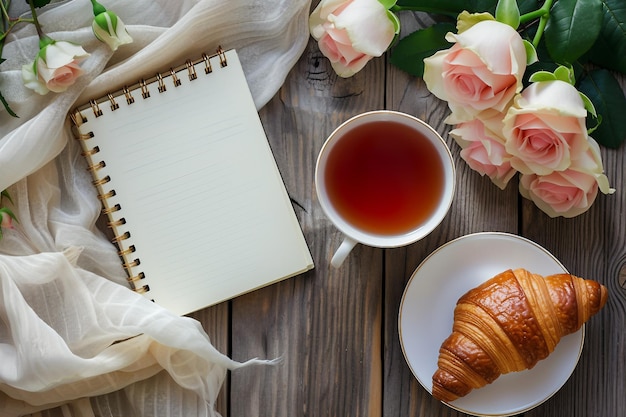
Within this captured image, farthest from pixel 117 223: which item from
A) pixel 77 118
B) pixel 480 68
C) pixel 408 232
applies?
pixel 480 68

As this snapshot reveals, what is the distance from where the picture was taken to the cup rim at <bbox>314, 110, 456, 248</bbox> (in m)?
0.75

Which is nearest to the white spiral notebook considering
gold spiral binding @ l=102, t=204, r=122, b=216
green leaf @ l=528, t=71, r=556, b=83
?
gold spiral binding @ l=102, t=204, r=122, b=216

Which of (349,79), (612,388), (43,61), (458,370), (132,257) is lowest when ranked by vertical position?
(612,388)

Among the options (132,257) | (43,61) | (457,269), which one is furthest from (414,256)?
(43,61)

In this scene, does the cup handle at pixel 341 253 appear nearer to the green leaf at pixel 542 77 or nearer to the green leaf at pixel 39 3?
the green leaf at pixel 542 77

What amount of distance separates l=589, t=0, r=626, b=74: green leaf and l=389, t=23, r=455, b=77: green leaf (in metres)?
0.18

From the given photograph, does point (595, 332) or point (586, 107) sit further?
point (595, 332)

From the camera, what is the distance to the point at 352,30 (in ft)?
2.38

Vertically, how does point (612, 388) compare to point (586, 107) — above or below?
below

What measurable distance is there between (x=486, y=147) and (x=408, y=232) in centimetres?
13

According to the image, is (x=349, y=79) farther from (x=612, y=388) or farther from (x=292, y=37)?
(x=612, y=388)

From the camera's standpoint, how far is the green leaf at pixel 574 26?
738 mm

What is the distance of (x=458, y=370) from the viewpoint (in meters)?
0.74

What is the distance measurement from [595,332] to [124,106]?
0.66 meters
